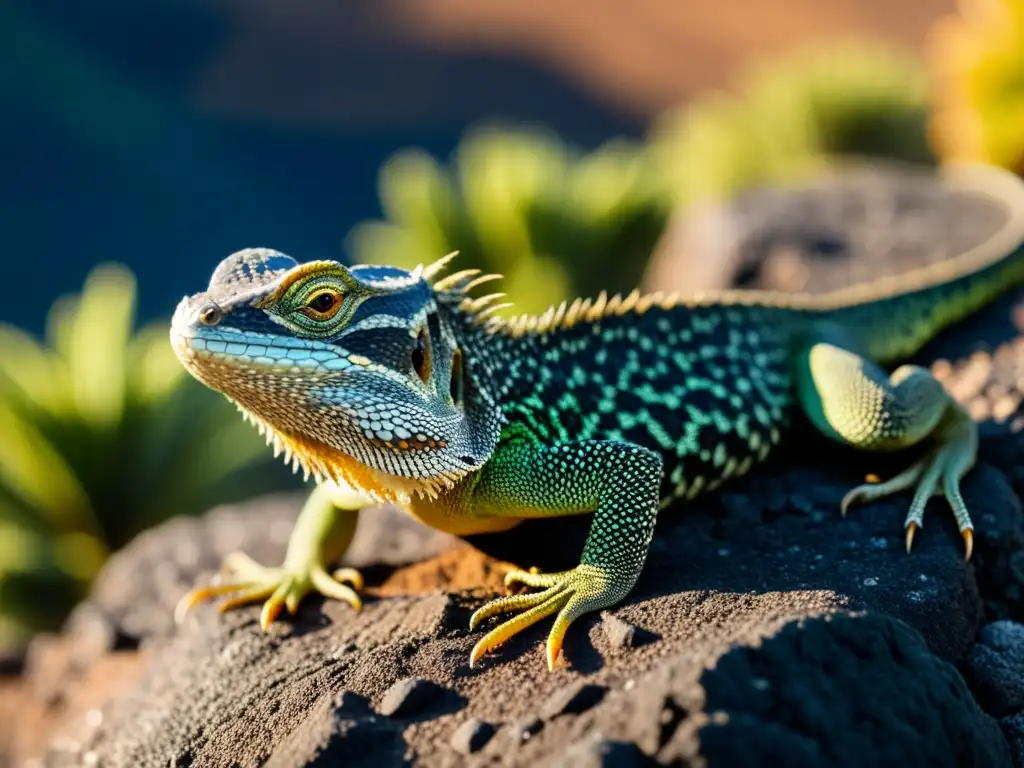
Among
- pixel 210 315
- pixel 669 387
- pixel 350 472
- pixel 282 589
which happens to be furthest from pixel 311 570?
pixel 669 387

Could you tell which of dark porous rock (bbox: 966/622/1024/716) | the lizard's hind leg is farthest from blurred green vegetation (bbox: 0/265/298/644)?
dark porous rock (bbox: 966/622/1024/716)

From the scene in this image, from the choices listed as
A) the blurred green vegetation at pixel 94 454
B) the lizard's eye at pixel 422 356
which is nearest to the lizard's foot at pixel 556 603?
the lizard's eye at pixel 422 356

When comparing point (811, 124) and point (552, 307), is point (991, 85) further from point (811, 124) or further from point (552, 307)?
point (552, 307)

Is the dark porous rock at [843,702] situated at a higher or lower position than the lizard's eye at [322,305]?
lower

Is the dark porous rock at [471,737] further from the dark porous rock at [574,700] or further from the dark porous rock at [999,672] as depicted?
the dark porous rock at [999,672]

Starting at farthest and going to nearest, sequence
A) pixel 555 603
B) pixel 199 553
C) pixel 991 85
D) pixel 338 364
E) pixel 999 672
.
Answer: pixel 991 85
pixel 199 553
pixel 999 672
pixel 555 603
pixel 338 364

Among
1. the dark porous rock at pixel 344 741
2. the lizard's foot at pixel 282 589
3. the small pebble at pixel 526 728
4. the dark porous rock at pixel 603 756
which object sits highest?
the dark porous rock at pixel 603 756

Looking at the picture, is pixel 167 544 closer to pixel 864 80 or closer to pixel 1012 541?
pixel 1012 541
